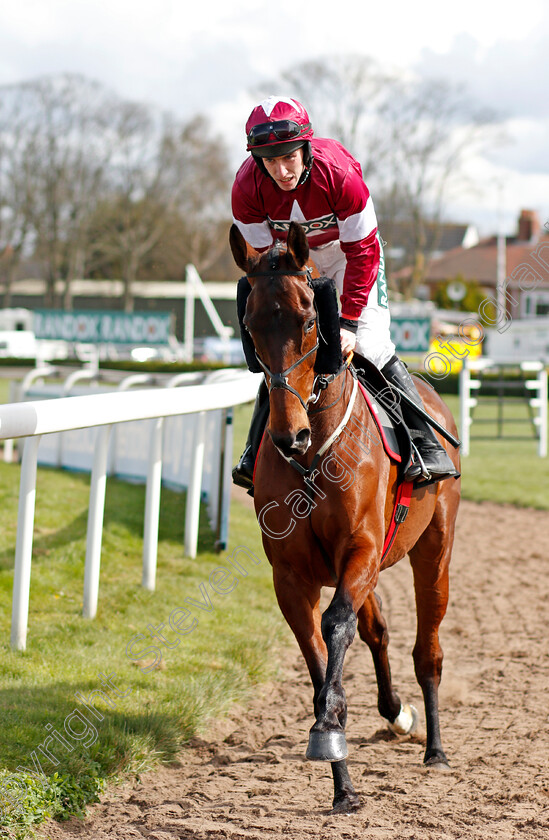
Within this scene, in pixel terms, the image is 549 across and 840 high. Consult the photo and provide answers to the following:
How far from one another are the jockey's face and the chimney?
65.3 m

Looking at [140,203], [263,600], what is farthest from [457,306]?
[263,600]

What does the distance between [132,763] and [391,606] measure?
3.07 meters

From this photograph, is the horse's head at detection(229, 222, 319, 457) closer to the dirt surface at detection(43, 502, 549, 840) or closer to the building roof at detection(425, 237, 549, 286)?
the dirt surface at detection(43, 502, 549, 840)

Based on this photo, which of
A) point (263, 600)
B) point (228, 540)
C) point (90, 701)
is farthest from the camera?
point (228, 540)

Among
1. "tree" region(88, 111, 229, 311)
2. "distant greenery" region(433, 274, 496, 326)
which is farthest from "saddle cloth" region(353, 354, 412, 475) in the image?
"distant greenery" region(433, 274, 496, 326)

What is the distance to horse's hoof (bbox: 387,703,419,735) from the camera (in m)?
3.78

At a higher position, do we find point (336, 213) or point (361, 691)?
point (336, 213)

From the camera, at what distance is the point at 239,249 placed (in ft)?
9.16

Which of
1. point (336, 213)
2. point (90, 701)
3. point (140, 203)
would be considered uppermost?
point (140, 203)

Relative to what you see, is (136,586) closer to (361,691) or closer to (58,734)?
(361,691)

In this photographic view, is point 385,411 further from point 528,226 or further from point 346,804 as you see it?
point 528,226

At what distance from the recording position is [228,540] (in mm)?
6625

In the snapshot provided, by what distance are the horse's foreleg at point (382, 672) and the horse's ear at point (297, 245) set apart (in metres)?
1.73

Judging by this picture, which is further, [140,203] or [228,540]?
[140,203]
